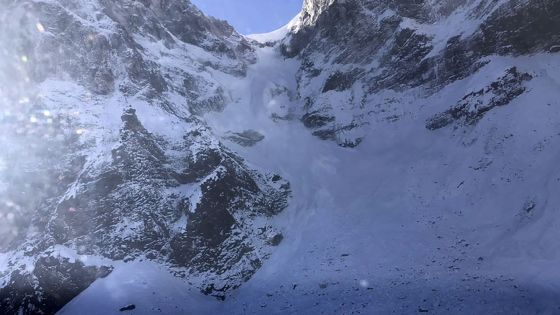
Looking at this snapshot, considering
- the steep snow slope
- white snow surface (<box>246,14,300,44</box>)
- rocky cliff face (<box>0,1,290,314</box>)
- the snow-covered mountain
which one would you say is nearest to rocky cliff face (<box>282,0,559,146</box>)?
the snow-covered mountain

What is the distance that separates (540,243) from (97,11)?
168 feet

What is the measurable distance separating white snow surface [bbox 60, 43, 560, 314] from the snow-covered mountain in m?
0.14

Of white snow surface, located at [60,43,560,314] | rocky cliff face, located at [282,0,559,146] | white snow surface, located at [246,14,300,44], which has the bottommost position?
white snow surface, located at [60,43,560,314]

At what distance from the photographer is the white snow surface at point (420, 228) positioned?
2920 cm

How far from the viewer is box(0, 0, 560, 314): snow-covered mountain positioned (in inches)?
1300

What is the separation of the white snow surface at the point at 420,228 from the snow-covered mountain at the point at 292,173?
14 centimetres

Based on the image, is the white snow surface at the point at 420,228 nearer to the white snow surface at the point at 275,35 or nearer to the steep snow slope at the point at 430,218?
the steep snow slope at the point at 430,218

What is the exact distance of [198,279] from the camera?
38219 millimetres

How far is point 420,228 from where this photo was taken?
120 feet

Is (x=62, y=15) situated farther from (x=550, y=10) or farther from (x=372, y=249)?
(x=550, y=10)

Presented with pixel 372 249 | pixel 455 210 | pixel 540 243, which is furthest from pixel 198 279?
pixel 540 243

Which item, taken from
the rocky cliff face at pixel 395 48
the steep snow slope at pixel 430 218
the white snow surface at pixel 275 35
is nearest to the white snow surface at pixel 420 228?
the steep snow slope at pixel 430 218

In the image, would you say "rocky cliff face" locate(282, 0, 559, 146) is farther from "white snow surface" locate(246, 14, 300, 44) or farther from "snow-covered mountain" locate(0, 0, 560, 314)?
"white snow surface" locate(246, 14, 300, 44)

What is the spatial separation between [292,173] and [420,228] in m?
17.1
